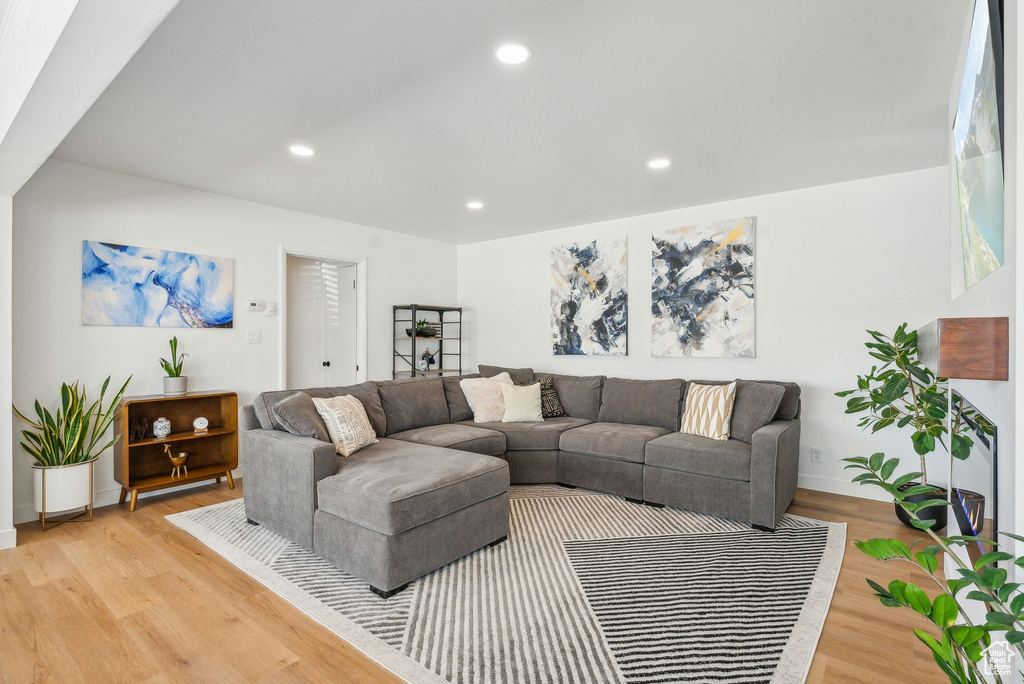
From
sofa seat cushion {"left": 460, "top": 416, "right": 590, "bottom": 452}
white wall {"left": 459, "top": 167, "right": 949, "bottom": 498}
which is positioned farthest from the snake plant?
white wall {"left": 459, "top": 167, "right": 949, "bottom": 498}

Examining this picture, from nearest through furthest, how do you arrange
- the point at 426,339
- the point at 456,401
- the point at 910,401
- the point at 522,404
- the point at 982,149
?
the point at 982,149 → the point at 910,401 → the point at 522,404 → the point at 456,401 → the point at 426,339

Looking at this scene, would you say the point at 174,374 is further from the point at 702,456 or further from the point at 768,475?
the point at 768,475

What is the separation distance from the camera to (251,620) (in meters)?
2.19

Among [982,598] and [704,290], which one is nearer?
[982,598]

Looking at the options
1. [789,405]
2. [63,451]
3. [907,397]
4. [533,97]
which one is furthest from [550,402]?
[63,451]

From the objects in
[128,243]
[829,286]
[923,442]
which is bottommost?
[923,442]

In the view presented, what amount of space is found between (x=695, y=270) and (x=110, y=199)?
4.48m

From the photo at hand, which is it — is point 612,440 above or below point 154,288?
below

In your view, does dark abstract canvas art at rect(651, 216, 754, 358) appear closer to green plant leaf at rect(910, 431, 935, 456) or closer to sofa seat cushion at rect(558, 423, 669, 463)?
sofa seat cushion at rect(558, 423, 669, 463)

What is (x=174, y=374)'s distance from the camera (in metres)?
3.85

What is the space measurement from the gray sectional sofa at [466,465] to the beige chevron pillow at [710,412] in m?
0.08

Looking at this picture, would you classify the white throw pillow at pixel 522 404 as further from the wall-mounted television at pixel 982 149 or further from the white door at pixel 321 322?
the wall-mounted television at pixel 982 149

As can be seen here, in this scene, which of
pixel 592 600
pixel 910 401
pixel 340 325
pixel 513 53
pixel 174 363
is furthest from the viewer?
pixel 340 325

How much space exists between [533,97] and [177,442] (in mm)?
3627
